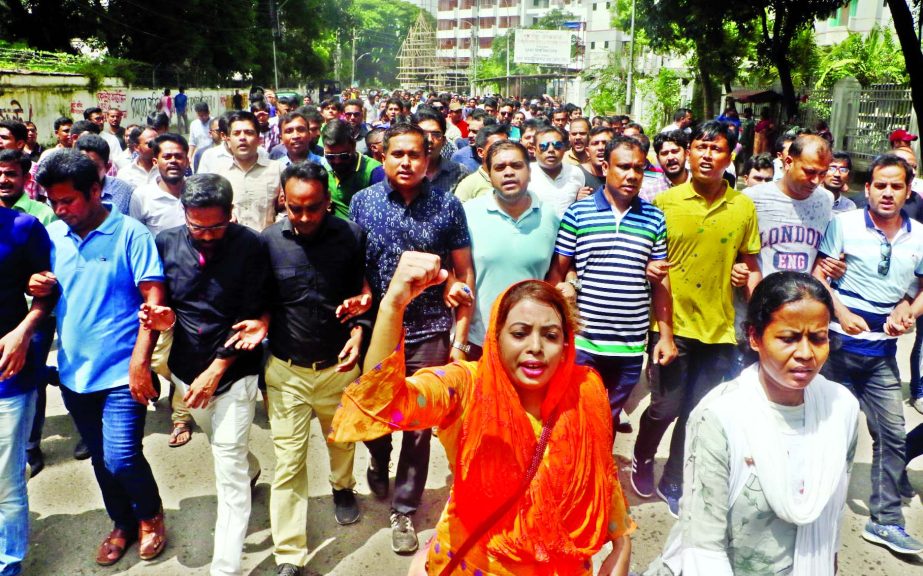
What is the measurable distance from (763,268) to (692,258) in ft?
1.63

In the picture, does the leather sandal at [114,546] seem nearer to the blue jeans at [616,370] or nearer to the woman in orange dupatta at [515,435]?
the woman in orange dupatta at [515,435]

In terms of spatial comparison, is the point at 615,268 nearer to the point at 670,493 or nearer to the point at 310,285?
the point at 670,493

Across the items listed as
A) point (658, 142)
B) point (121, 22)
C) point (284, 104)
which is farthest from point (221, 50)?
point (658, 142)

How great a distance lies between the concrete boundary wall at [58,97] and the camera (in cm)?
1636

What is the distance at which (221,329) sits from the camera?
329cm

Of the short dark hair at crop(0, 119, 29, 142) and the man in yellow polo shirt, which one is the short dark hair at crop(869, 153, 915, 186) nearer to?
the man in yellow polo shirt

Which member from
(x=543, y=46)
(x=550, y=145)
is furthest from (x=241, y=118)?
(x=543, y=46)

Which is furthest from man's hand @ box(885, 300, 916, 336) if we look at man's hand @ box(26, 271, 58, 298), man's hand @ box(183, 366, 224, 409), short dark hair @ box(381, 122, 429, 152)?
man's hand @ box(26, 271, 58, 298)

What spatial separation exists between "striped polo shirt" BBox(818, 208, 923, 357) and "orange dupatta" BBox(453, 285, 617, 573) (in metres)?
2.27

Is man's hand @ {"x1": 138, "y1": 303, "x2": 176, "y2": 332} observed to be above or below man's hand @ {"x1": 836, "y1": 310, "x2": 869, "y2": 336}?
above

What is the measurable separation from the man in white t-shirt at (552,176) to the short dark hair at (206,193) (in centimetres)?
276

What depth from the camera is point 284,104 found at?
9.53 m

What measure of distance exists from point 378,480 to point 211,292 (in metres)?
1.46

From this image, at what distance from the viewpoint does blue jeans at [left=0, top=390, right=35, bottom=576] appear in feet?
10.3
